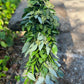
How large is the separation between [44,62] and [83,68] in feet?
2.65

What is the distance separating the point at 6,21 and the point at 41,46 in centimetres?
173

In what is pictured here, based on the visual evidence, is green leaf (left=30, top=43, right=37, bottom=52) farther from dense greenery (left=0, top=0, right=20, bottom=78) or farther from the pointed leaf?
dense greenery (left=0, top=0, right=20, bottom=78)

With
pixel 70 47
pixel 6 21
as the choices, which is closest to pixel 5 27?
pixel 6 21

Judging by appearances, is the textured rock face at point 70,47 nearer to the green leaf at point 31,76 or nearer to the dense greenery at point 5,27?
the dense greenery at point 5,27

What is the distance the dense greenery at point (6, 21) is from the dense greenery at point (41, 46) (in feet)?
3.39

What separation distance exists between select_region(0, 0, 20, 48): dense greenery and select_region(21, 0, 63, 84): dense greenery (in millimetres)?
1034

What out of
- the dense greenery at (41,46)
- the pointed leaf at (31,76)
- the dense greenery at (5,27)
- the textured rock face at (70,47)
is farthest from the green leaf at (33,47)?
the dense greenery at (5,27)

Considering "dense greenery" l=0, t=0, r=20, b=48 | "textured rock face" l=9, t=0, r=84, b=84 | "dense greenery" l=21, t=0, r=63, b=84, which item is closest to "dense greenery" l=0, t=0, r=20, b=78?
"dense greenery" l=0, t=0, r=20, b=48

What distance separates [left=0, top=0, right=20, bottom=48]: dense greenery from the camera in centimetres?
267

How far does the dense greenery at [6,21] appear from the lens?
2.67 meters

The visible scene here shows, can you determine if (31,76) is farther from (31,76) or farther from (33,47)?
(33,47)

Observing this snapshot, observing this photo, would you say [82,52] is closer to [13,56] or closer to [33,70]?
[33,70]

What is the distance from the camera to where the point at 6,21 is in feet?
9.76

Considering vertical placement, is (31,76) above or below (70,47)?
above
